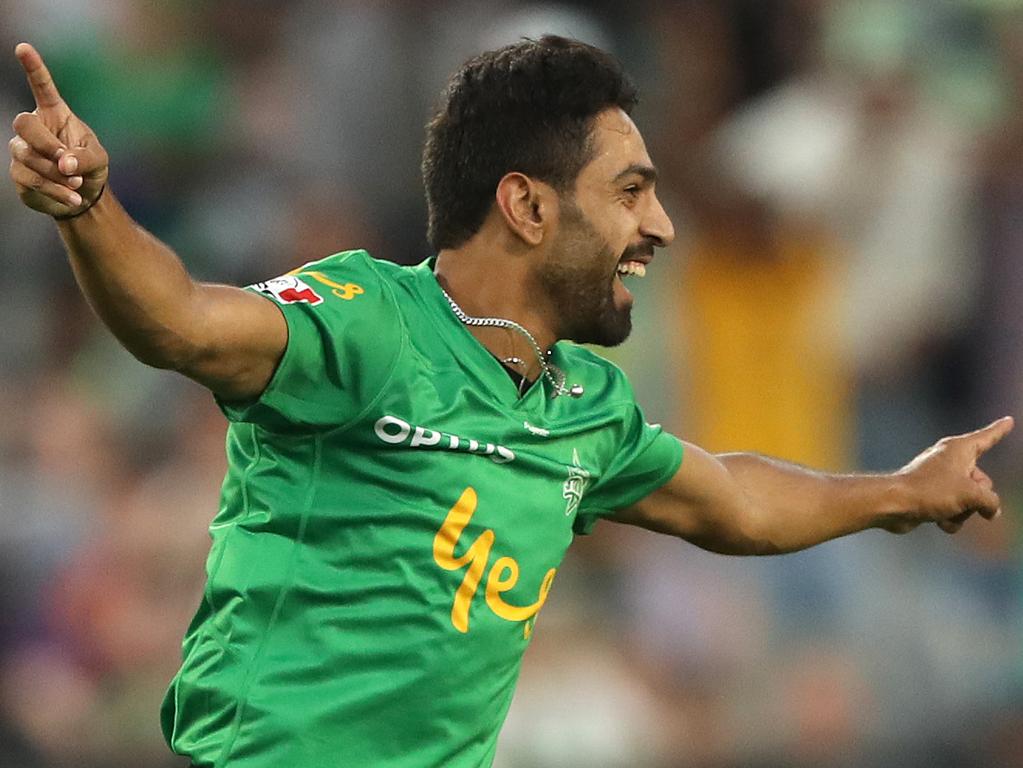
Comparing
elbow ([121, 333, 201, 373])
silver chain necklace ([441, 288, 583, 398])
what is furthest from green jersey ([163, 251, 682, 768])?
elbow ([121, 333, 201, 373])

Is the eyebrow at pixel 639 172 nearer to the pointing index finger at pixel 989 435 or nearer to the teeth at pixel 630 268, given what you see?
the teeth at pixel 630 268

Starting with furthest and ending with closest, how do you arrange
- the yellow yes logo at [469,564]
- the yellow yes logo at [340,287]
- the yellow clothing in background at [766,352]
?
the yellow clothing in background at [766,352]
the yellow yes logo at [469,564]
the yellow yes logo at [340,287]

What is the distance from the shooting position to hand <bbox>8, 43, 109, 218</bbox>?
2986mm

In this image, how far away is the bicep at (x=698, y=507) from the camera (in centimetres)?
443

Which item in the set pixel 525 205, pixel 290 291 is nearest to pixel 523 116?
pixel 525 205

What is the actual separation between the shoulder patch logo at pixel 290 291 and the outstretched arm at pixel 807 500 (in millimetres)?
1182

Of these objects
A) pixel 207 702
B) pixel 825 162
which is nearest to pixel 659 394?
pixel 825 162

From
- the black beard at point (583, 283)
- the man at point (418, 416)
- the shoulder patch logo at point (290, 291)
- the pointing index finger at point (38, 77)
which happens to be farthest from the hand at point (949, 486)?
the pointing index finger at point (38, 77)

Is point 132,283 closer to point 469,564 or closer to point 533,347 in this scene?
point 469,564

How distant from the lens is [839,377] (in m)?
7.82

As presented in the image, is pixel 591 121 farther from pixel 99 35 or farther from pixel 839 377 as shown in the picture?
pixel 99 35

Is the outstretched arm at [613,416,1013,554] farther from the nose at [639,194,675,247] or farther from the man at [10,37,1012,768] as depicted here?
the nose at [639,194,675,247]

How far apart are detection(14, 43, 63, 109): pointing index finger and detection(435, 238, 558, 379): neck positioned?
48.3 inches

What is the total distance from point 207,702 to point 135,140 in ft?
16.5
